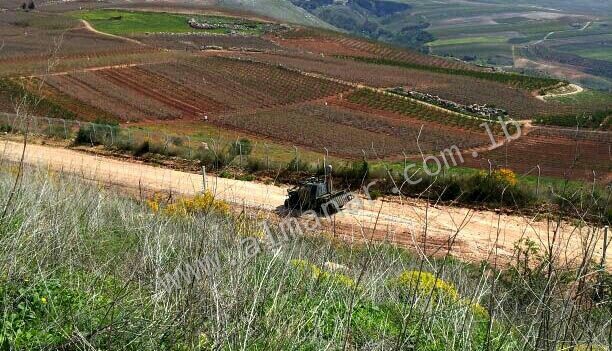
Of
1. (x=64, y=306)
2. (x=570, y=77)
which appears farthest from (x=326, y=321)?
(x=570, y=77)

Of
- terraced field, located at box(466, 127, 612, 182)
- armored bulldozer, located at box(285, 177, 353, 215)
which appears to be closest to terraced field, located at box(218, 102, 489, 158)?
terraced field, located at box(466, 127, 612, 182)

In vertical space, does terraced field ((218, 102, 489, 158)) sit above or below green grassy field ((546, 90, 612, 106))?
above

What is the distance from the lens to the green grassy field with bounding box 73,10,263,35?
11906cm

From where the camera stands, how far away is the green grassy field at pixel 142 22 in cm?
11906

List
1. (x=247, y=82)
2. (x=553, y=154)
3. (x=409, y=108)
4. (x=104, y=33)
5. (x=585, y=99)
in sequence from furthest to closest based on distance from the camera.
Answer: (x=104, y=33), (x=585, y=99), (x=247, y=82), (x=409, y=108), (x=553, y=154)

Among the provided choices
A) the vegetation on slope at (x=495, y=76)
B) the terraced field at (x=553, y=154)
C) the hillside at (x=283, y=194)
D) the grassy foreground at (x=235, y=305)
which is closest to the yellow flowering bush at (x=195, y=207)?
the hillside at (x=283, y=194)

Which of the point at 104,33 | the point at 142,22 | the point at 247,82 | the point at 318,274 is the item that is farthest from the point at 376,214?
the point at 142,22

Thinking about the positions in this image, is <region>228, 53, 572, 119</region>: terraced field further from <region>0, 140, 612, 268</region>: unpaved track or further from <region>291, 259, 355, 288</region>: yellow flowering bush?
<region>291, 259, 355, 288</region>: yellow flowering bush

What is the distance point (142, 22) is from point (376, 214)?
121 metres

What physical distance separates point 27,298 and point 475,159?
38.2 m

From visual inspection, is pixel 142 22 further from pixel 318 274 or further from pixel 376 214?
pixel 318 274

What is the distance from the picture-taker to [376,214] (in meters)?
20.8

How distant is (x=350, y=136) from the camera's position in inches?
1839

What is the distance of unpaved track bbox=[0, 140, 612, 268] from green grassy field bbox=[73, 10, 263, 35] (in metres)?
94.1
